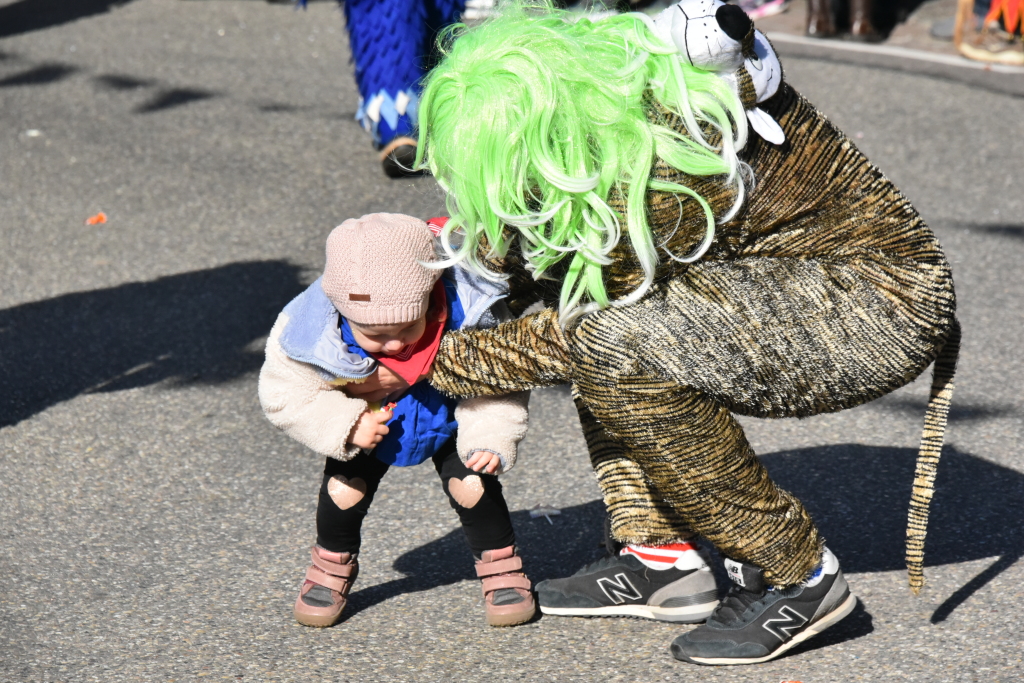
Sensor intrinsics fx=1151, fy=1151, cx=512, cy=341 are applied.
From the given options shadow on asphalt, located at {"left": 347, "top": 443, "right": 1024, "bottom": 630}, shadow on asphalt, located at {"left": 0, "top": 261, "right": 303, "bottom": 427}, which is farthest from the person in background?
shadow on asphalt, located at {"left": 347, "top": 443, "right": 1024, "bottom": 630}

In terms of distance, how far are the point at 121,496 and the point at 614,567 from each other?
50.7 inches

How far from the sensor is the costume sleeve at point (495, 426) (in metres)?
2.10

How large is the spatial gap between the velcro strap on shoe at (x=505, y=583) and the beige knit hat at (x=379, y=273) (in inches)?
24.0

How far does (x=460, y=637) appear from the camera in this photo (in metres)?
2.28

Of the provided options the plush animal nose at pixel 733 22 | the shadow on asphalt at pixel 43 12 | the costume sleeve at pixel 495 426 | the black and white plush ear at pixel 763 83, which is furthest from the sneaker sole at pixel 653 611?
the shadow on asphalt at pixel 43 12

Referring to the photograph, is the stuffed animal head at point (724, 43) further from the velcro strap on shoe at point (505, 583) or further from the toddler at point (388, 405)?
the velcro strap on shoe at point (505, 583)

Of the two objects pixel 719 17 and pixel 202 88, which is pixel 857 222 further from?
pixel 202 88

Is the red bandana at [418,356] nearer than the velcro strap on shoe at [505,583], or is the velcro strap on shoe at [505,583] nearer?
the red bandana at [418,356]

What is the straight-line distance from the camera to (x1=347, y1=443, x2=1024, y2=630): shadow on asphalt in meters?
2.46

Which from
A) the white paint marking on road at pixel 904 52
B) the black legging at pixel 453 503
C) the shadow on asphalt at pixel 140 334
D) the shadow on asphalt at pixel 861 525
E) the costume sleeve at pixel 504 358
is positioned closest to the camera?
the costume sleeve at pixel 504 358

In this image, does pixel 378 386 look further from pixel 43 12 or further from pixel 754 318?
pixel 43 12

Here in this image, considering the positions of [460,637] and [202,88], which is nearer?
[460,637]

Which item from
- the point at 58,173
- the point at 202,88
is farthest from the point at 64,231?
the point at 202,88

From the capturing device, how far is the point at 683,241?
192 cm
